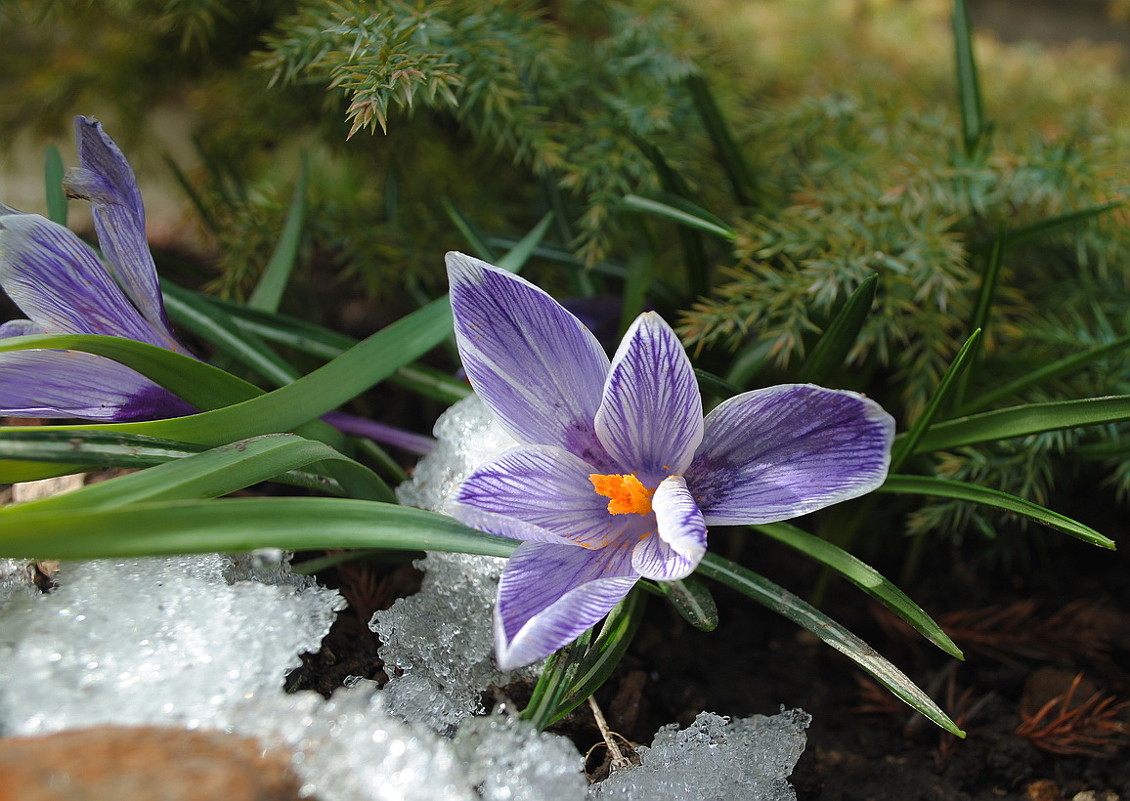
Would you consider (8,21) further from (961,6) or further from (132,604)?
(961,6)

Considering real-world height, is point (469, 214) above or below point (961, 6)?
below

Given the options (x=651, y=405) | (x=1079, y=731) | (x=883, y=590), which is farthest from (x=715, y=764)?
(x=1079, y=731)

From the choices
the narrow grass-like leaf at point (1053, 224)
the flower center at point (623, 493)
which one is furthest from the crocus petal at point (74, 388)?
the narrow grass-like leaf at point (1053, 224)

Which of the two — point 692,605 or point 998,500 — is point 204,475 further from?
point 998,500

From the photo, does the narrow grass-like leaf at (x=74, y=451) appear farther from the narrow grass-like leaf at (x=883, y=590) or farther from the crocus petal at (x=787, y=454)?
the narrow grass-like leaf at (x=883, y=590)

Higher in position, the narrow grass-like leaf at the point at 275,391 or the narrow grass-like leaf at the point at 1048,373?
the narrow grass-like leaf at the point at 275,391

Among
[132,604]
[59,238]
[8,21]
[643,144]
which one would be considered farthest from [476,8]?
[8,21]

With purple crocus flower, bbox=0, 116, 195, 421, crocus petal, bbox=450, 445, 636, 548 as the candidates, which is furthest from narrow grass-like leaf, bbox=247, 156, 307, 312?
crocus petal, bbox=450, 445, 636, 548
